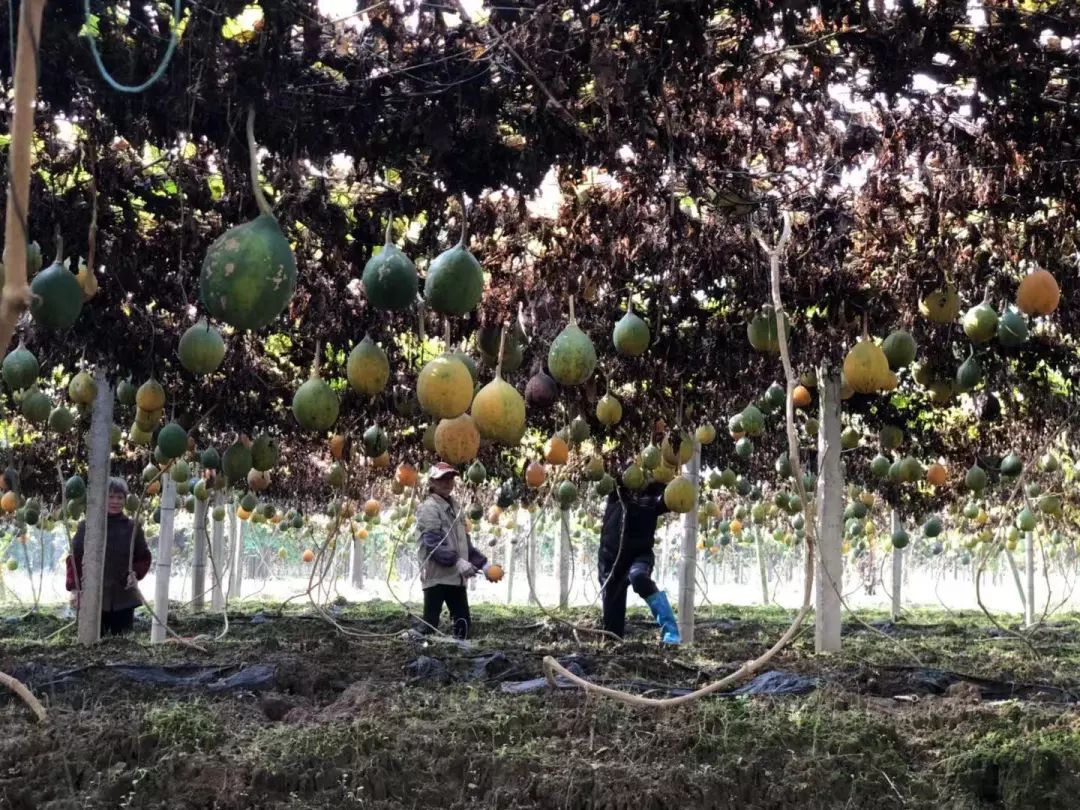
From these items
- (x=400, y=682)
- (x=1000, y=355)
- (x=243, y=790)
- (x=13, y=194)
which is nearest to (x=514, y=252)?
(x=400, y=682)

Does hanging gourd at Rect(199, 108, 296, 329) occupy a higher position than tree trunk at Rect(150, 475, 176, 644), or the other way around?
hanging gourd at Rect(199, 108, 296, 329)

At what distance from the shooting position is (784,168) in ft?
13.7

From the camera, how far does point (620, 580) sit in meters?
8.46

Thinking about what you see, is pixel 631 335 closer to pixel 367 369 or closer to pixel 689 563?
pixel 367 369

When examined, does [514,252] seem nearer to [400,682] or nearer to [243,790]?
[400,682]

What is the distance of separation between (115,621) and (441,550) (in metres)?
3.01

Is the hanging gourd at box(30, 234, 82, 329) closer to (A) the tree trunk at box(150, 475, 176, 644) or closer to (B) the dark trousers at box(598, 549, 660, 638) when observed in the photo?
(B) the dark trousers at box(598, 549, 660, 638)

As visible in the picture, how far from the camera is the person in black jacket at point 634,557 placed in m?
8.22

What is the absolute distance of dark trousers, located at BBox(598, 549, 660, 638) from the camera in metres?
8.16

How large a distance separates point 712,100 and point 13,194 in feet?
9.58

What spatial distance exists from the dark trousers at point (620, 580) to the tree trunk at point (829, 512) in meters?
1.30

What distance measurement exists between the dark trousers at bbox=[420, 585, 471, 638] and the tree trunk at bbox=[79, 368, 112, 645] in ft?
7.35

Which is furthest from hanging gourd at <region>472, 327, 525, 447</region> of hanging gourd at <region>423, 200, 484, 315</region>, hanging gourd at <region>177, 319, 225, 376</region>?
hanging gourd at <region>177, 319, 225, 376</region>

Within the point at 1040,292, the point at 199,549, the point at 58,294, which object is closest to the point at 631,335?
the point at 1040,292
